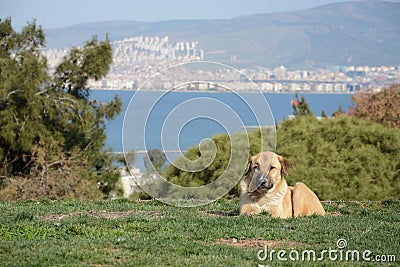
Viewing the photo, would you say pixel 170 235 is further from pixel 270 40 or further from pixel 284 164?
pixel 270 40

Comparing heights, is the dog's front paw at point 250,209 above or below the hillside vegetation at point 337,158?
above

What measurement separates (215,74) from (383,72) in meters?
131

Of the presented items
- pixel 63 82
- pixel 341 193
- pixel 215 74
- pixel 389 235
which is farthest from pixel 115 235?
pixel 63 82

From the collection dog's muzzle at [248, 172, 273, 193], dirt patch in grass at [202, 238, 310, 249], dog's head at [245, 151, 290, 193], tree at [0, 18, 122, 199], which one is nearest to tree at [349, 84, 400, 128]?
tree at [0, 18, 122, 199]

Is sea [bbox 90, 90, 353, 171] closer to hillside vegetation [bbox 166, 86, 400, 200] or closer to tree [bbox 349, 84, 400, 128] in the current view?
hillside vegetation [bbox 166, 86, 400, 200]

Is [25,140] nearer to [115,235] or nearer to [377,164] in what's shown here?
[377,164]

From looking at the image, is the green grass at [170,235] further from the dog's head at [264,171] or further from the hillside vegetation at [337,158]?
the hillside vegetation at [337,158]

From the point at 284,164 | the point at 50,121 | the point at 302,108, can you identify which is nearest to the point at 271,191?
the point at 284,164

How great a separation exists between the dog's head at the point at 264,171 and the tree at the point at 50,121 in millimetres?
17318

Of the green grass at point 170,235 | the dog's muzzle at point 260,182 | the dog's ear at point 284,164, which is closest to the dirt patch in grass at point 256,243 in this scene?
the green grass at point 170,235

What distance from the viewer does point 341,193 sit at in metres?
23.4

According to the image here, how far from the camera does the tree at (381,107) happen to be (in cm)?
3678

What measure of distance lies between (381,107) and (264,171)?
2960 centimetres

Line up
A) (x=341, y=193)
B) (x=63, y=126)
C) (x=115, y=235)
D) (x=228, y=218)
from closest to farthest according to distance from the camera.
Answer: (x=115, y=235) → (x=228, y=218) → (x=341, y=193) → (x=63, y=126)
